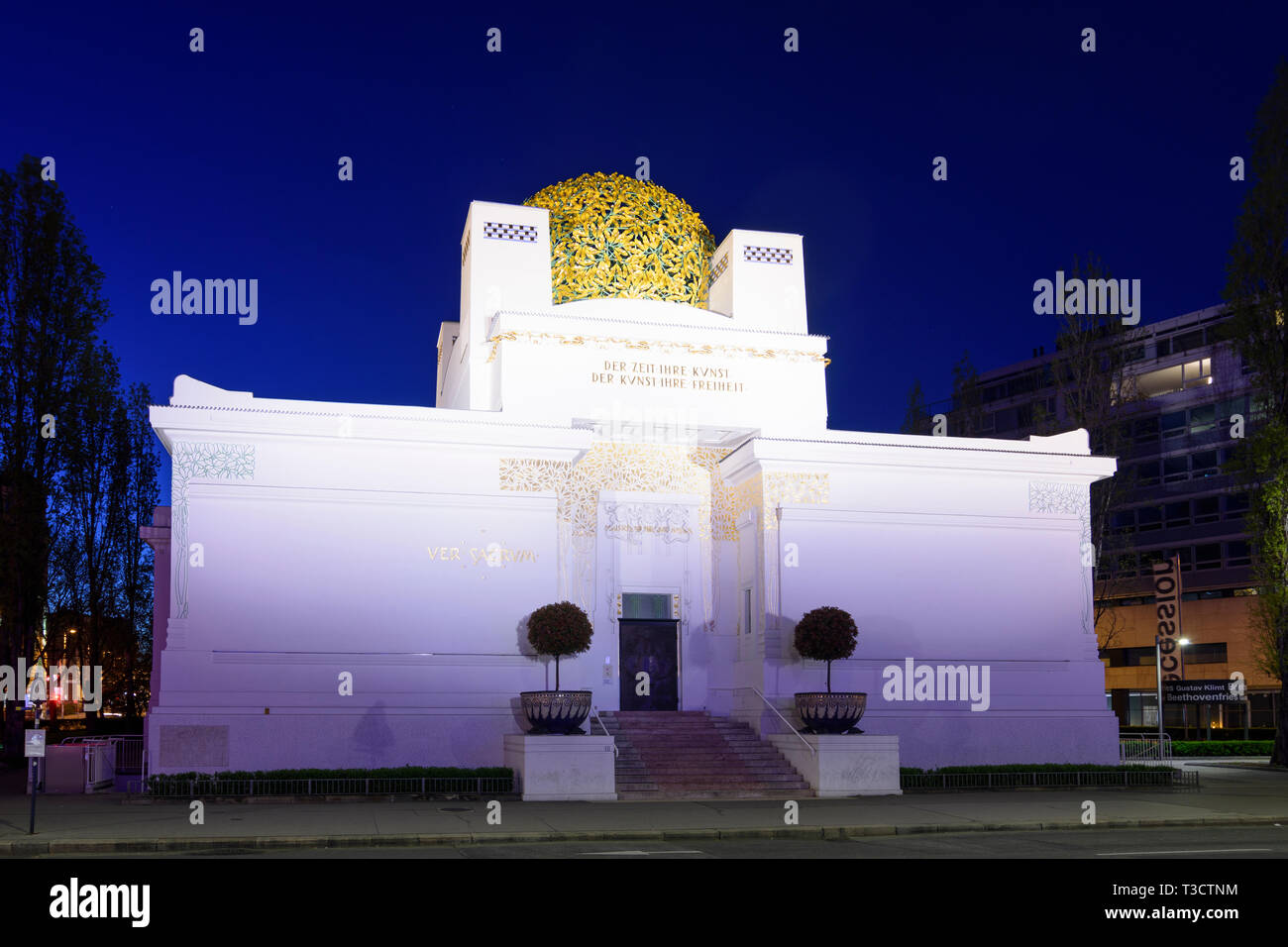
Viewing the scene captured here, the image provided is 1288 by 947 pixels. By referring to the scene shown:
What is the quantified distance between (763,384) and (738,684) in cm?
656

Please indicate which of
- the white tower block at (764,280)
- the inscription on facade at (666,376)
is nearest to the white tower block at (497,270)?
the inscription on facade at (666,376)

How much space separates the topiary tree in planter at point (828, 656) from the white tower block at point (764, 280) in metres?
7.12

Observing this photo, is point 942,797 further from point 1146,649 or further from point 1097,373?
point 1146,649

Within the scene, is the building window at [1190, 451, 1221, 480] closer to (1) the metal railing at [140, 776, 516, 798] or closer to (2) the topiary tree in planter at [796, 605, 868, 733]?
(2) the topiary tree in planter at [796, 605, 868, 733]

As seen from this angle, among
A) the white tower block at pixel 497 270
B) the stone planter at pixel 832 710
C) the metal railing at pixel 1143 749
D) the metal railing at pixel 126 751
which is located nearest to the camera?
the stone planter at pixel 832 710

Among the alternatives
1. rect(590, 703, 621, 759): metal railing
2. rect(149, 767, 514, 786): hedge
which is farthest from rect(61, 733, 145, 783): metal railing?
rect(590, 703, 621, 759): metal railing

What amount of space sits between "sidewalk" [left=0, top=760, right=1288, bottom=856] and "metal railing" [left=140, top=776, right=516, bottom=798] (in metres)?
0.38

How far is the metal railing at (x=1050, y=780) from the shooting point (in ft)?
73.5

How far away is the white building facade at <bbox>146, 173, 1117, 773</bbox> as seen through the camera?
870 inches

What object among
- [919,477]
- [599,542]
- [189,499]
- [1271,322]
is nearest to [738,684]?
[599,542]

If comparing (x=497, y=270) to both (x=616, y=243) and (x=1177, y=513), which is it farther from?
(x=1177, y=513)

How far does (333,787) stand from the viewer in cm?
2016

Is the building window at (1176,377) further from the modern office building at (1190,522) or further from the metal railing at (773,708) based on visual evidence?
the metal railing at (773,708)
